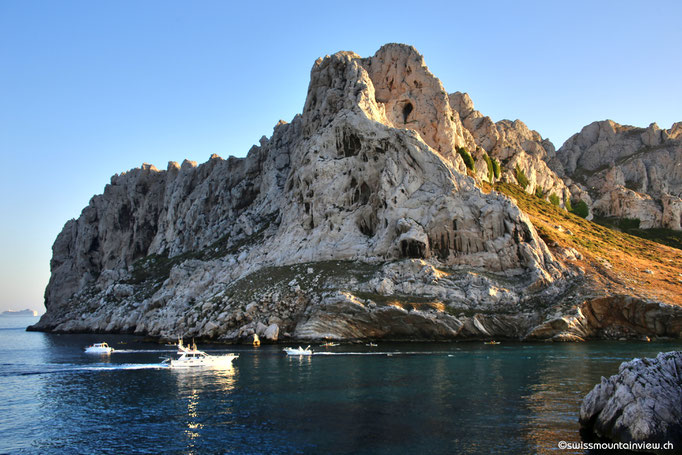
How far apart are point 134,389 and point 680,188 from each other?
180 metres

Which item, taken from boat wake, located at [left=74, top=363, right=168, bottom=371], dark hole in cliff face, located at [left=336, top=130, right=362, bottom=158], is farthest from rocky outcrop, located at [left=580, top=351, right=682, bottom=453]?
dark hole in cliff face, located at [left=336, top=130, right=362, bottom=158]

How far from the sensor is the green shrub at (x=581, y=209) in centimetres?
15525

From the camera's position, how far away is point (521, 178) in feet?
509

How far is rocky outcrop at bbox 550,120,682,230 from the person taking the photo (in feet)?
473

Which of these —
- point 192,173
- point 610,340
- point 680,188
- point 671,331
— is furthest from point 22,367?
point 680,188

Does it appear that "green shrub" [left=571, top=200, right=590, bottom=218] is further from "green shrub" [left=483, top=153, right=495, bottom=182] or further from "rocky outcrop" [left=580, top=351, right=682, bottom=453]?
"rocky outcrop" [left=580, top=351, right=682, bottom=453]

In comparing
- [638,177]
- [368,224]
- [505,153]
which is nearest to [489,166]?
[505,153]

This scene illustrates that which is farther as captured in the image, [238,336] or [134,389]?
[238,336]

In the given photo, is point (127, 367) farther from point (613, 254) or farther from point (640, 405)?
point (613, 254)

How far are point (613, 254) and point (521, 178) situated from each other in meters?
52.1

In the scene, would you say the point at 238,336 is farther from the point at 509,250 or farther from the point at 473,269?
the point at 509,250

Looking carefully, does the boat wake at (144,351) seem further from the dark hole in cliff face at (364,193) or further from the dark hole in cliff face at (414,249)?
the dark hole in cliff face at (364,193)

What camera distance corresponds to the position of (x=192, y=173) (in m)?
188

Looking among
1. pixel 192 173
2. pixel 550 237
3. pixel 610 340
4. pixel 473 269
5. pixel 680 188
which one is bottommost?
pixel 610 340
